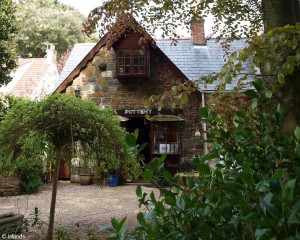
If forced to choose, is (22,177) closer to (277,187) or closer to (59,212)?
(59,212)

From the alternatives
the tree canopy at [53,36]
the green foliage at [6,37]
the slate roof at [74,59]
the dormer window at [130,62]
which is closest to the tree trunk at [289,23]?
the dormer window at [130,62]

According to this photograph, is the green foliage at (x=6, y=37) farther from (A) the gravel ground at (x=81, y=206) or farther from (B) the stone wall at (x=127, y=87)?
(A) the gravel ground at (x=81, y=206)

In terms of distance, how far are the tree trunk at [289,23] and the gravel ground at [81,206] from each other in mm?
3399

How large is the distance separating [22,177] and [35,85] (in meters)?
8.74

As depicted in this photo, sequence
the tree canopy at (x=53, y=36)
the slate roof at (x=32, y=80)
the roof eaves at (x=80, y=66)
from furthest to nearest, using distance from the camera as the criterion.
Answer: the tree canopy at (x=53, y=36) < the slate roof at (x=32, y=80) < the roof eaves at (x=80, y=66)

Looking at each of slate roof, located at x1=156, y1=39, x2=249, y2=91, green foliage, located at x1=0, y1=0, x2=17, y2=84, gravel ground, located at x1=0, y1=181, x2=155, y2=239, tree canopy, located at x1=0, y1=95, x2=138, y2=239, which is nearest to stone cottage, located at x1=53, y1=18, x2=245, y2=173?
slate roof, located at x1=156, y1=39, x2=249, y2=91

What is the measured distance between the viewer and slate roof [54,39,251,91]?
12273 mm

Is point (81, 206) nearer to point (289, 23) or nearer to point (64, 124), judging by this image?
point (64, 124)

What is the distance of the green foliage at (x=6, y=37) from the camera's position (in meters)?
9.27

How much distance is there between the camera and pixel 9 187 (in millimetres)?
9211

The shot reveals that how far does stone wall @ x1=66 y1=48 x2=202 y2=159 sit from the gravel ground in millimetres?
3050

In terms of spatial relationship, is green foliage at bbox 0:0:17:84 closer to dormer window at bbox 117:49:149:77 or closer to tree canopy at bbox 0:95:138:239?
dormer window at bbox 117:49:149:77

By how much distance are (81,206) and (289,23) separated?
6.51m

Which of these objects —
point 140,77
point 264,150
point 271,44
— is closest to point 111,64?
point 140,77
